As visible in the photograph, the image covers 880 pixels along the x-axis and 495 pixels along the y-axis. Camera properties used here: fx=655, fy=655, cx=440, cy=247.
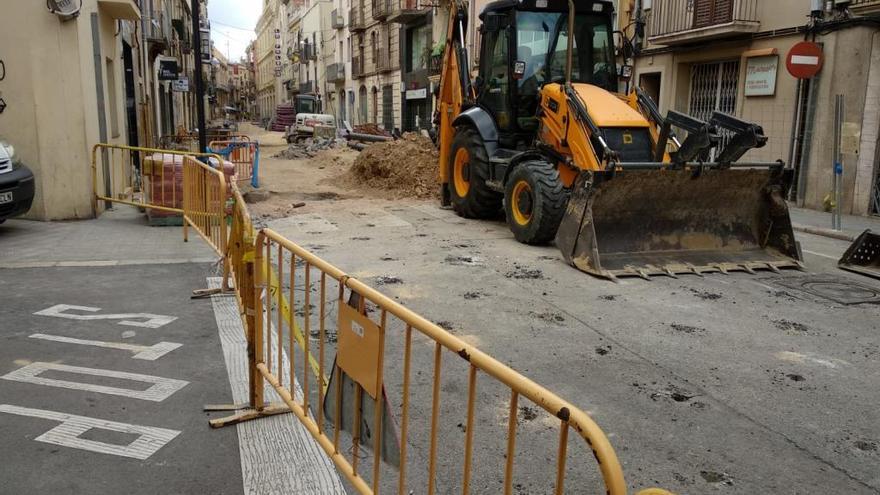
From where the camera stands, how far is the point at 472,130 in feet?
33.2

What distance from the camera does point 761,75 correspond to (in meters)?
13.4

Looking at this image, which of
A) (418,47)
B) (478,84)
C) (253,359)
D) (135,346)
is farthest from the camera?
(418,47)

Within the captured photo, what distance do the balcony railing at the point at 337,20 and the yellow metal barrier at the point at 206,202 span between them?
41.0m

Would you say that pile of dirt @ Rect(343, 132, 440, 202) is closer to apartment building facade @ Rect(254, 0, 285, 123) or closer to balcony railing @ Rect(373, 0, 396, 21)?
balcony railing @ Rect(373, 0, 396, 21)

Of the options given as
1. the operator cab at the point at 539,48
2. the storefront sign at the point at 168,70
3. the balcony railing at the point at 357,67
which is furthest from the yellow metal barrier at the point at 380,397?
the balcony railing at the point at 357,67

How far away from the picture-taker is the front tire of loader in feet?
25.4

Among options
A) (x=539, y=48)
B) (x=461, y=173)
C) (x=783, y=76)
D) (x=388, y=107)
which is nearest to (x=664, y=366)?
(x=539, y=48)

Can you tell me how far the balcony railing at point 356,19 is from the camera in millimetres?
40928

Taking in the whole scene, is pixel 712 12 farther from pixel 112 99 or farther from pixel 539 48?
pixel 112 99

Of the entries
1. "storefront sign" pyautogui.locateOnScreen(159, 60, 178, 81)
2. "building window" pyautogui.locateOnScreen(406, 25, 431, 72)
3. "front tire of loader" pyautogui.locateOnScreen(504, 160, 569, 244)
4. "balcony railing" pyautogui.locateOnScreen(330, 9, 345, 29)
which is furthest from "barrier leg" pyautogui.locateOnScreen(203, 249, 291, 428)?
"balcony railing" pyautogui.locateOnScreen(330, 9, 345, 29)

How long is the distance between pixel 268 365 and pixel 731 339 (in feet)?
11.1

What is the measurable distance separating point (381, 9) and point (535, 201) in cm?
3175

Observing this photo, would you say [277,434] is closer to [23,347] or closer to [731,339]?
[23,347]

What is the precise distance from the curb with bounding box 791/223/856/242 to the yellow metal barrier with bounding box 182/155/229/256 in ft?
26.5
